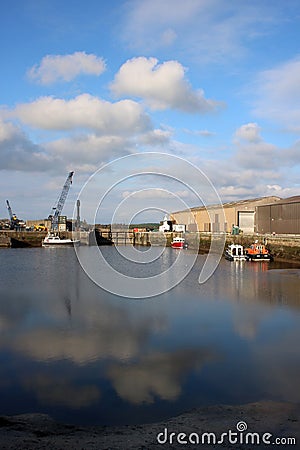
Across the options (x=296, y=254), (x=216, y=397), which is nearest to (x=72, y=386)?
(x=216, y=397)

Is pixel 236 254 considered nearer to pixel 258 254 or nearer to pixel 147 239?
pixel 258 254

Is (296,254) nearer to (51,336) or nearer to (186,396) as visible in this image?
(51,336)

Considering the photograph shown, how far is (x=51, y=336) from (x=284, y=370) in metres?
6.27

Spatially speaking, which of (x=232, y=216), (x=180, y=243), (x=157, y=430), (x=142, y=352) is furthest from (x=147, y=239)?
(x=157, y=430)

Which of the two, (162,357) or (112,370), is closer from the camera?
(112,370)

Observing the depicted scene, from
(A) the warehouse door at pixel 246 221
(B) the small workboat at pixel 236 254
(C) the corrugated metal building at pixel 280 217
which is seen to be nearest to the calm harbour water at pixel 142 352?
(B) the small workboat at pixel 236 254

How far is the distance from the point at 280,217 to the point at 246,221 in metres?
9.76

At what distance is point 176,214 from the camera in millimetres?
83250

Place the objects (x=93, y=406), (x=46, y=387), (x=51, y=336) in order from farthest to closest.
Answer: (x=51, y=336), (x=46, y=387), (x=93, y=406)

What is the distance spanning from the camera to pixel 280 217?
149 ft

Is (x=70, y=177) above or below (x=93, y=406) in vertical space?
above

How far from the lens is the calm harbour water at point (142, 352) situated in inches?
317

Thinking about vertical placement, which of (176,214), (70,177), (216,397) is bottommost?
(216,397)

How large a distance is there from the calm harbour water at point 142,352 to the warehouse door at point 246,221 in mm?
35512
